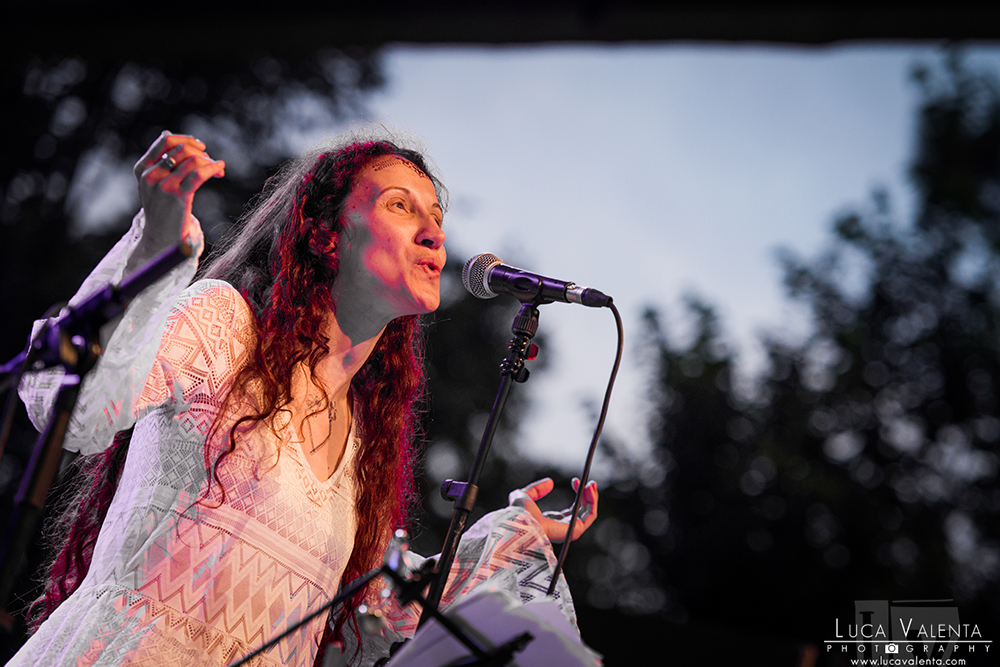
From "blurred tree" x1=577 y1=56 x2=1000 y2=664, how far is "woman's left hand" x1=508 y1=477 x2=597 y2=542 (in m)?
10.3

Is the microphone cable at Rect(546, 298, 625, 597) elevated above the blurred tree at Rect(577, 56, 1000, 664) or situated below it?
below

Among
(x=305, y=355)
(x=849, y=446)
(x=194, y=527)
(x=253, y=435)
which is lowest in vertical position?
(x=194, y=527)

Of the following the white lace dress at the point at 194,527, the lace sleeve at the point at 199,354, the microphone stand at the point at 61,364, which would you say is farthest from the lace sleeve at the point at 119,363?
the microphone stand at the point at 61,364

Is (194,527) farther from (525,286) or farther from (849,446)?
(849,446)

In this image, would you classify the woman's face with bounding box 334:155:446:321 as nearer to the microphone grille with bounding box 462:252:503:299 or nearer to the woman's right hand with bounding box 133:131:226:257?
the microphone grille with bounding box 462:252:503:299

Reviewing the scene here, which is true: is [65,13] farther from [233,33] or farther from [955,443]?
[955,443]

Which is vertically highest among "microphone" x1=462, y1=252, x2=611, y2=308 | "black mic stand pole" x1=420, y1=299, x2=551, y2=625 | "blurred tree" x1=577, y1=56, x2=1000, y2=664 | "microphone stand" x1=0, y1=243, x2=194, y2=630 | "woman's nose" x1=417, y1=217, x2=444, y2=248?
"blurred tree" x1=577, y1=56, x2=1000, y2=664

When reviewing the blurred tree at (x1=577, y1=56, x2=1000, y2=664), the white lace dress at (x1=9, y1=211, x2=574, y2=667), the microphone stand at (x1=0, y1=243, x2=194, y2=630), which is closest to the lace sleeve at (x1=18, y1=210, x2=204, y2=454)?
the white lace dress at (x1=9, y1=211, x2=574, y2=667)

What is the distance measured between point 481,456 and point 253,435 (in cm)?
52

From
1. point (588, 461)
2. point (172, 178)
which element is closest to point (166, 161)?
point (172, 178)

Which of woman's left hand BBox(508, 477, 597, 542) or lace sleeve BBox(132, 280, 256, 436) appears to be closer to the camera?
lace sleeve BBox(132, 280, 256, 436)

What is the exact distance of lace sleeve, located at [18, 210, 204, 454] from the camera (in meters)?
1.37

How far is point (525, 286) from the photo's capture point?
1808 mm

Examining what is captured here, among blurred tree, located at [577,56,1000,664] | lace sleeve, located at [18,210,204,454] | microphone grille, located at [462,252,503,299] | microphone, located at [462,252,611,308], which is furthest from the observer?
blurred tree, located at [577,56,1000,664]
